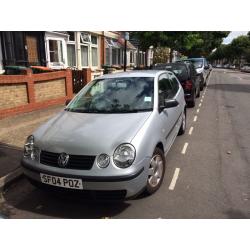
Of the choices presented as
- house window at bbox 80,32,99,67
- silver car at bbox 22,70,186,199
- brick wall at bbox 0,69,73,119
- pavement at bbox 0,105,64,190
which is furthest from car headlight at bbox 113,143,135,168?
house window at bbox 80,32,99,67

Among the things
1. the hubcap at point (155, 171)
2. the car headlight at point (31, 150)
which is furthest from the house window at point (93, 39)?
the hubcap at point (155, 171)

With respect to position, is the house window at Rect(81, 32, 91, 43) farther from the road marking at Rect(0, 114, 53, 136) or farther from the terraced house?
the road marking at Rect(0, 114, 53, 136)

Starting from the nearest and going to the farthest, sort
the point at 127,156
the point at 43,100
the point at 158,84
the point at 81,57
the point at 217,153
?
the point at 127,156 < the point at 158,84 < the point at 217,153 < the point at 43,100 < the point at 81,57

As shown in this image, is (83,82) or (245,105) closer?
(245,105)

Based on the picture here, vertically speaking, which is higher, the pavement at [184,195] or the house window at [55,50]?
the house window at [55,50]

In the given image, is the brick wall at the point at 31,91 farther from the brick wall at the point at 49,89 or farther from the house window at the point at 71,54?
the house window at the point at 71,54

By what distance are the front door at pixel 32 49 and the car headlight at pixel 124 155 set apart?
12608 mm

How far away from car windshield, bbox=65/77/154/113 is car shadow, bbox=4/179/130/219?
1.44 m

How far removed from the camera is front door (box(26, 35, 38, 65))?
14258 millimetres

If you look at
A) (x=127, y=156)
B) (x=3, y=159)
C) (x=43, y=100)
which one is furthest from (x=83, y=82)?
(x=127, y=156)

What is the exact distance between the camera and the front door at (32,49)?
14258 millimetres
